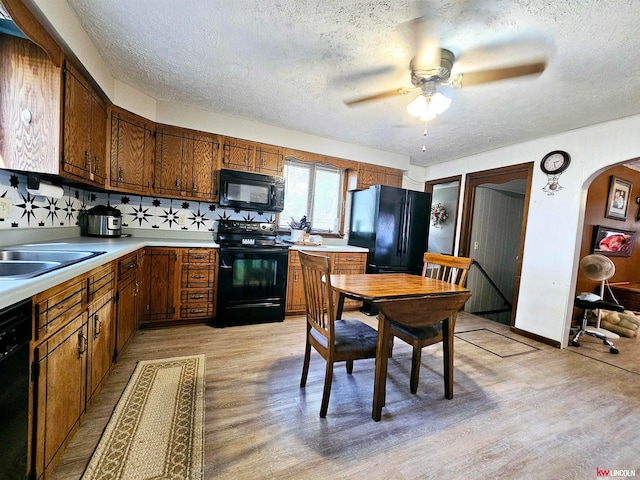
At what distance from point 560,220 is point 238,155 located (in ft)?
12.7

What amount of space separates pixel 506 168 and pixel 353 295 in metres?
3.39

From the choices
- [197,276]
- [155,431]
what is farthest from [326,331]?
[197,276]

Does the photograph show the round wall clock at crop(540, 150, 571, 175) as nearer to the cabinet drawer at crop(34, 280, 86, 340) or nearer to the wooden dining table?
the wooden dining table

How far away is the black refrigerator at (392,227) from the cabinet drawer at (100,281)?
9.71ft

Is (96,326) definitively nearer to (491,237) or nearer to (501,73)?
(501,73)

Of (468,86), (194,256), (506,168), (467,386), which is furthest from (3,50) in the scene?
(506,168)

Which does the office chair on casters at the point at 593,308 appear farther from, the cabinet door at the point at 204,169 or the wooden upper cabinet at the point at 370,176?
the cabinet door at the point at 204,169

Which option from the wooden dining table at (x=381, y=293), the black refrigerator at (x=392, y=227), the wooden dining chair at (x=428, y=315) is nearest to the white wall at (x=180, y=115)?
the black refrigerator at (x=392, y=227)

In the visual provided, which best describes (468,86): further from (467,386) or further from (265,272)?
(265,272)

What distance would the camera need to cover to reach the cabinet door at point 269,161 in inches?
136

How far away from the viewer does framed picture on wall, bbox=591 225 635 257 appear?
3824 mm

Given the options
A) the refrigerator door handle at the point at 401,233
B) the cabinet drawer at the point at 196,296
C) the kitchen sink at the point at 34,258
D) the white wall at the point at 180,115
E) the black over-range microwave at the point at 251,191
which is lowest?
the cabinet drawer at the point at 196,296

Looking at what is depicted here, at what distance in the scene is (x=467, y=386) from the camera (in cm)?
214

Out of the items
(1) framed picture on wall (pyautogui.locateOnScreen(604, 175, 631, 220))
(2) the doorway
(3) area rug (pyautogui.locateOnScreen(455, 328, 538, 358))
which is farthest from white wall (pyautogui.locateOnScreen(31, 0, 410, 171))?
(1) framed picture on wall (pyautogui.locateOnScreen(604, 175, 631, 220))
